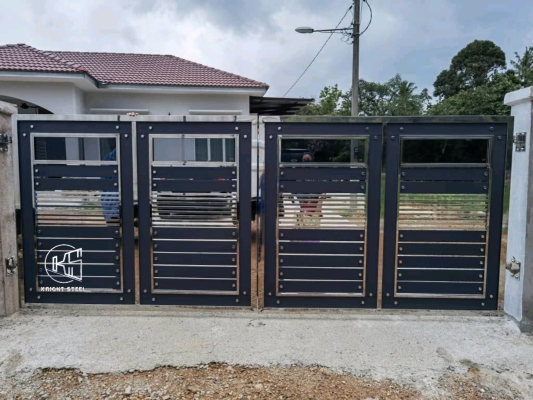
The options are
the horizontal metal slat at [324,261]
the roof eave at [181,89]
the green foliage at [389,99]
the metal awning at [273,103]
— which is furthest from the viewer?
the green foliage at [389,99]

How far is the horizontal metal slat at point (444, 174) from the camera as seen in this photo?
340 cm

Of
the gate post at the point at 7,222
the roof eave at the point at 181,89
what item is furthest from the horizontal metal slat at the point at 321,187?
the roof eave at the point at 181,89

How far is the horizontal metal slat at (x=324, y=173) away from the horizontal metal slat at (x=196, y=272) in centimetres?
99

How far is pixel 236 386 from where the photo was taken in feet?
8.25

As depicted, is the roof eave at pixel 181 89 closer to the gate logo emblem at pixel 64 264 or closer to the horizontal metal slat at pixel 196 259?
the gate logo emblem at pixel 64 264

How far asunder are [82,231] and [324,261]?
2.22 meters

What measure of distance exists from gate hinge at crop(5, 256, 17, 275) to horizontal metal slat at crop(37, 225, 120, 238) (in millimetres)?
375

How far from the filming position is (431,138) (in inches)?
134

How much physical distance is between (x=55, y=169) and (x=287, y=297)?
238 cm

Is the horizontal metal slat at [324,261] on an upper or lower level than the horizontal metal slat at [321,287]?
upper

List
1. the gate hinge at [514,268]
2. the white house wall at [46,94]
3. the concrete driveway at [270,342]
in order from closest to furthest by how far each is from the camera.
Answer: the concrete driveway at [270,342] < the gate hinge at [514,268] < the white house wall at [46,94]

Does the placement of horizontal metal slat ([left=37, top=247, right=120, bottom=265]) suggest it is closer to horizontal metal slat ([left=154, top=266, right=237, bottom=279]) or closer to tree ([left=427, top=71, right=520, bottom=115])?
horizontal metal slat ([left=154, top=266, right=237, bottom=279])

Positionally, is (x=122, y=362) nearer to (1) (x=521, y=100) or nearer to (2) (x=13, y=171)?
(2) (x=13, y=171)

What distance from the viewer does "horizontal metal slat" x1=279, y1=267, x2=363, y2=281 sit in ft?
11.6
